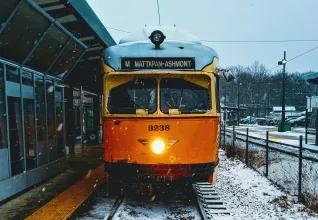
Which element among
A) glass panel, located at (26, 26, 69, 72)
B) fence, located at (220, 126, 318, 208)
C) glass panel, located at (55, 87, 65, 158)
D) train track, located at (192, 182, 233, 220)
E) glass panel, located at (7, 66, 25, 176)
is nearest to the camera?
train track, located at (192, 182, 233, 220)

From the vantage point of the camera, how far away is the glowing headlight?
646cm

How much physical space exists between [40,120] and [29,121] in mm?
635

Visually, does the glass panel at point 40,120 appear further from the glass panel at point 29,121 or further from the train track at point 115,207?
the train track at point 115,207

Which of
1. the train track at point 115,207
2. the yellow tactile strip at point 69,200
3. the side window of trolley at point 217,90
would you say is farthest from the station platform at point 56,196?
the side window of trolley at point 217,90

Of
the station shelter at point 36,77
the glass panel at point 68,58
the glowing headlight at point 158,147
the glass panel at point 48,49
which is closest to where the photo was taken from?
the glowing headlight at point 158,147

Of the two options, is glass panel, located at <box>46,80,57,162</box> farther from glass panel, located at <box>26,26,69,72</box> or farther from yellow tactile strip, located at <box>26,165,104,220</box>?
yellow tactile strip, located at <box>26,165,104,220</box>

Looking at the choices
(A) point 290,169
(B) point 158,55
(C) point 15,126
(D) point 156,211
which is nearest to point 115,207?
(D) point 156,211

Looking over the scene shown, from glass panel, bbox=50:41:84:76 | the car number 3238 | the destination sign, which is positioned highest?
glass panel, bbox=50:41:84:76

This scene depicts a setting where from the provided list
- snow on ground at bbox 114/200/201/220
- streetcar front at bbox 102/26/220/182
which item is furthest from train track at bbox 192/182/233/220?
streetcar front at bbox 102/26/220/182

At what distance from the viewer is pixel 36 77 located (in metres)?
8.74

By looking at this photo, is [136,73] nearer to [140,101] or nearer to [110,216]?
[140,101]

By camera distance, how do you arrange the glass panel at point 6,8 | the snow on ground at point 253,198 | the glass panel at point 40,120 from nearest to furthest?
the glass panel at point 6,8
the snow on ground at point 253,198
the glass panel at point 40,120

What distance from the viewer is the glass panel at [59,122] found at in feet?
33.6

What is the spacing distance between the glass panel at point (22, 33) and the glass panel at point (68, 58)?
6.01 ft
